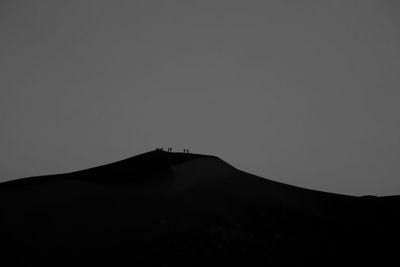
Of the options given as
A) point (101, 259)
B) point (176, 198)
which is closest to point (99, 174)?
point (176, 198)

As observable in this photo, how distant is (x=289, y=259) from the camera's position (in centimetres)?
671

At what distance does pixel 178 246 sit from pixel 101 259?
1.87 meters

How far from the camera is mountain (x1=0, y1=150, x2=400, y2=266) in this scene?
6.59 metres

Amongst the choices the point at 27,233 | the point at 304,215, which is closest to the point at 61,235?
the point at 27,233

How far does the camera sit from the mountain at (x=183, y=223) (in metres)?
6.59

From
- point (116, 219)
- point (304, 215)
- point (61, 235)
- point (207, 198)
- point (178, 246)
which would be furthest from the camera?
point (207, 198)

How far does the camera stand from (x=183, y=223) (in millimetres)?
8016

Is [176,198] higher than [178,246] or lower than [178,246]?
higher

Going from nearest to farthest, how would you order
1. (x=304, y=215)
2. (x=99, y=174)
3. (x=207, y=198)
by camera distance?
(x=304, y=215), (x=207, y=198), (x=99, y=174)

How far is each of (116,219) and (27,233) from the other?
2359 mm

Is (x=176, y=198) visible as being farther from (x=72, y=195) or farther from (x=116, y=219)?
(x=72, y=195)

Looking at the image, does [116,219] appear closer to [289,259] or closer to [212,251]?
[212,251]

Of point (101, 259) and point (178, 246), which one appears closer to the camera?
point (101, 259)

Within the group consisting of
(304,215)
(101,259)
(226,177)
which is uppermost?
(226,177)
